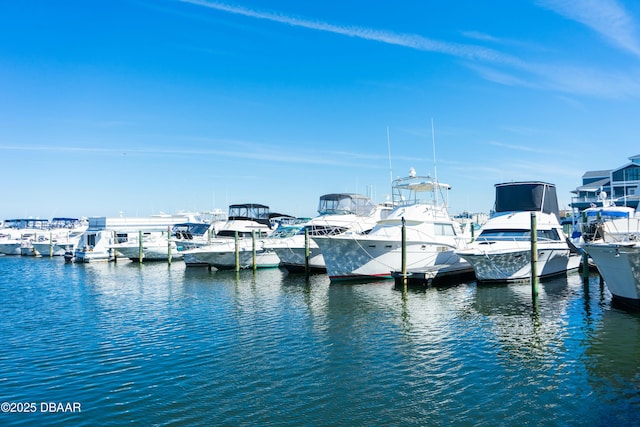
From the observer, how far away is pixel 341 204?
4016 cm

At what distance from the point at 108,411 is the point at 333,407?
4793mm

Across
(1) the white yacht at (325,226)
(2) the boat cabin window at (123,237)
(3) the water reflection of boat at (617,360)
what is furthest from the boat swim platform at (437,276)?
(2) the boat cabin window at (123,237)

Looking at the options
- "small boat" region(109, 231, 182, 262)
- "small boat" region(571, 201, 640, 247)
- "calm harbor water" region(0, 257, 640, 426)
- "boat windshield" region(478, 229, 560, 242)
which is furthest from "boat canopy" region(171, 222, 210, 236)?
"small boat" region(571, 201, 640, 247)

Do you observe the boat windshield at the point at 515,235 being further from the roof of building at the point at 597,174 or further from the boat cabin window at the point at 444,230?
the roof of building at the point at 597,174

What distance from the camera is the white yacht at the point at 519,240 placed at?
23.8m

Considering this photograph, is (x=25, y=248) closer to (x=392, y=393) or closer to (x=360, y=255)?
(x=360, y=255)

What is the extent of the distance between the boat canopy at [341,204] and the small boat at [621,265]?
76.7 ft

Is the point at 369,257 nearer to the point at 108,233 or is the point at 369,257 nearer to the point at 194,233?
the point at 194,233

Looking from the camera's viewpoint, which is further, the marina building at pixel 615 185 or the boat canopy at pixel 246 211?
the marina building at pixel 615 185

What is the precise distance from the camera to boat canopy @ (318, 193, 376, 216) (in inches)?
1565

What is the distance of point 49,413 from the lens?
9773 mm

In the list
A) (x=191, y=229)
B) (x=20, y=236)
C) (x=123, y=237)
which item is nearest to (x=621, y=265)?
(x=191, y=229)

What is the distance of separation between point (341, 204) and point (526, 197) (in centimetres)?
1607

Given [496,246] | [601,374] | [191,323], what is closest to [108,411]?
[191,323]
